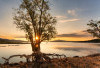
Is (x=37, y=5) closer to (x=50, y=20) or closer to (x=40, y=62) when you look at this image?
(x=50, y=20)

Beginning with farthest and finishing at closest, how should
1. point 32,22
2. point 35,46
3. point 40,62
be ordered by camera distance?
point 32,22, point 35,46, point 40,62

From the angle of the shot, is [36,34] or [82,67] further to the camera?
[36,34]

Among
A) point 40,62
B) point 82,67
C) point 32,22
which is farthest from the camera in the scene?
point 32,22

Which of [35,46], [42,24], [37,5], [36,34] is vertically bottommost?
[35,46]

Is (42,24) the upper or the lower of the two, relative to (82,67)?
upper

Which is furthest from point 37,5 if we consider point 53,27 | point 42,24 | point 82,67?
point 82,67

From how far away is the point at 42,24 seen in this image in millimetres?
22078

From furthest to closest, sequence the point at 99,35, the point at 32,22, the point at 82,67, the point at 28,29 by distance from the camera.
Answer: the point at 99,35 → the point at 28,29 → the point at 32,22 → the point at 82,67

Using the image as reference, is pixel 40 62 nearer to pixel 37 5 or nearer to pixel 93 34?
pixel 37 5

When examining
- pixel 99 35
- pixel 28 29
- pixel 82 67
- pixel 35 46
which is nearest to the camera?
pixel 82 67

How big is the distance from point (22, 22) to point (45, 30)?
4755 mm

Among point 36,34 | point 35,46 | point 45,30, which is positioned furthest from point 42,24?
point 35,46

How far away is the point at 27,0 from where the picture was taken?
71.1ft

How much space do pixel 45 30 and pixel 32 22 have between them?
9.33 feet
